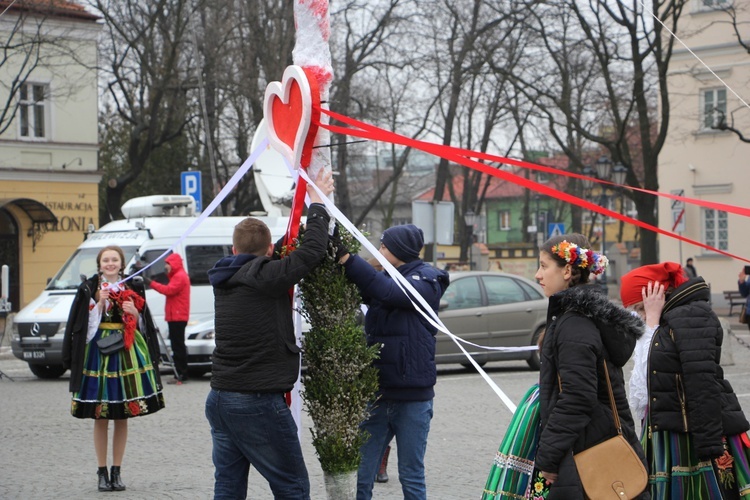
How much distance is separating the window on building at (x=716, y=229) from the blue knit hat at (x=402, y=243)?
3050 cm

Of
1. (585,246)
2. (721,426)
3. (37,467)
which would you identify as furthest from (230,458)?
(37,467)

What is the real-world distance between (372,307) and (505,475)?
4.60 feet

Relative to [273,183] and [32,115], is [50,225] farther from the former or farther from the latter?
[273,183]

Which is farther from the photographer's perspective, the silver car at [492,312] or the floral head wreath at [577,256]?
the silver car at [492,312]

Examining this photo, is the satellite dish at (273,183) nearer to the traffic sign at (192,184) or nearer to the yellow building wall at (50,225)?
the traffic sign at (192,184)

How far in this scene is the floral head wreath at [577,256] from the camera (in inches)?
182

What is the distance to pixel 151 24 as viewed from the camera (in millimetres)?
28578

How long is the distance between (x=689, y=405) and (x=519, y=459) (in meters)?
1.14

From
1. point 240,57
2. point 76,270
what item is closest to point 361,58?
point 240,57

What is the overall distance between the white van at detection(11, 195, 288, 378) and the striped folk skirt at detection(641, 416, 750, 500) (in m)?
10.4

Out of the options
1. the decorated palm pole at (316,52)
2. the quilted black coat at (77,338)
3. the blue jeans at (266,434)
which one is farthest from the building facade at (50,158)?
the blue jeans at (266,434)

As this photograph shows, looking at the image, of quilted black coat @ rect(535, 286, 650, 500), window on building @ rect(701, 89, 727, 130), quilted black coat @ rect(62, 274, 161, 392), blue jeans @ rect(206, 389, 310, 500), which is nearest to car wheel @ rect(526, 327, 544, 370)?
quilted black coat @ rect(62, 274, 161, 392)

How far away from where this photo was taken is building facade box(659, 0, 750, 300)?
1313 inches

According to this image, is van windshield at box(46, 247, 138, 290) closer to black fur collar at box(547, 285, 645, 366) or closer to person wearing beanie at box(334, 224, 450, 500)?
person wearing beanie at box(334, 224, 450, 500)
